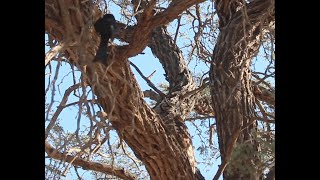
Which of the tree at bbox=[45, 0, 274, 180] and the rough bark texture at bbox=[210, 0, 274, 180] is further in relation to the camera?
the rough bark texture at bbox=[210, 0, 274, 180]

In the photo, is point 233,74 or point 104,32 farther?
point 233,74

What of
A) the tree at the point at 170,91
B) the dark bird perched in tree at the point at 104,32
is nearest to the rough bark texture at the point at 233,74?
the tree at the point at 170,91

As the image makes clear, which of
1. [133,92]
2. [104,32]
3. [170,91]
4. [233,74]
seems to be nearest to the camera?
[104,32]

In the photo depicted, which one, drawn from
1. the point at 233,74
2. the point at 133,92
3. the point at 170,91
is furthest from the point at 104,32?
the point at 170,91

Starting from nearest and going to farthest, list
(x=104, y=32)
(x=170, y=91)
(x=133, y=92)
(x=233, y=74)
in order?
(x=104, y=32)
(x=133, y=92)
(x=233, y=74)
(x=170, y=91)

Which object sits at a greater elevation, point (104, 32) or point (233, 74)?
point (233, 74)

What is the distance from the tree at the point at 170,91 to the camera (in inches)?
88.0

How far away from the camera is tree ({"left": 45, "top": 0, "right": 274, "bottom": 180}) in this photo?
223 centimetres

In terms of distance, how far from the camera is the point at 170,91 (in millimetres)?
4230

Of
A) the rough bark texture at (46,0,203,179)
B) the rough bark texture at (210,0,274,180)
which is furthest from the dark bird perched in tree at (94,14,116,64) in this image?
the rough bark texture at (210,0,274,180)

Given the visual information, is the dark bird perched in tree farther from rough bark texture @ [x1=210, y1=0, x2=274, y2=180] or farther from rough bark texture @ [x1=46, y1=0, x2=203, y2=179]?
rough bark texture @ [x1=210, y1=0, x2=274, y2=180]

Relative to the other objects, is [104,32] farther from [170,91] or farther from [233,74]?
[170,91]
